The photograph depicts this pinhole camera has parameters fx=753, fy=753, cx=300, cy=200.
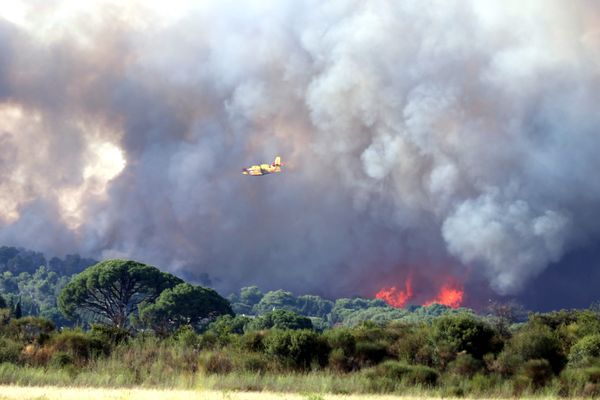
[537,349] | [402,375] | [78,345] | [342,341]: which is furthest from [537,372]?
[78,345]

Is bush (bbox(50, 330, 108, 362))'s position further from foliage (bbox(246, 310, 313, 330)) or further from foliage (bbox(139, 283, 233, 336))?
foliage (bbox(139, 283, 233, 336))

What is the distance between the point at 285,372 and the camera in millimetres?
Result: 38156

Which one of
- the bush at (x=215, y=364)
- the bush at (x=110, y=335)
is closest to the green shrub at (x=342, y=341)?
the bush at (x=215, y=364)

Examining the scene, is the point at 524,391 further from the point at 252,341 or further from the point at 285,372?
the point at 252,341

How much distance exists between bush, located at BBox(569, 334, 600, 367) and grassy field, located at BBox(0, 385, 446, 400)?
11976 millimetres

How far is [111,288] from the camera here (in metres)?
119

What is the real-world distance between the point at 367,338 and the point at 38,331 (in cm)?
2116

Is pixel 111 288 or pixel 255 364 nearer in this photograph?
pixel 255 364

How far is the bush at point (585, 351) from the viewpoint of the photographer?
123 ft

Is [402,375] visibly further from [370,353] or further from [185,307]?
[185,307]

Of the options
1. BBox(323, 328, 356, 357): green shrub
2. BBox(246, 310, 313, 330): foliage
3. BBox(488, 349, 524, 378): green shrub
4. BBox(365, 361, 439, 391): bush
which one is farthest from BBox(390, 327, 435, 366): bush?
BBox(246, 310, 313, 330): foliage

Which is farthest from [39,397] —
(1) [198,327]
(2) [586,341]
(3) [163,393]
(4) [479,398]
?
(1) [198,327]

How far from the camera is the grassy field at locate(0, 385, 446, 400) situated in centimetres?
2623

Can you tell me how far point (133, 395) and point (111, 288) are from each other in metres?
94.6
